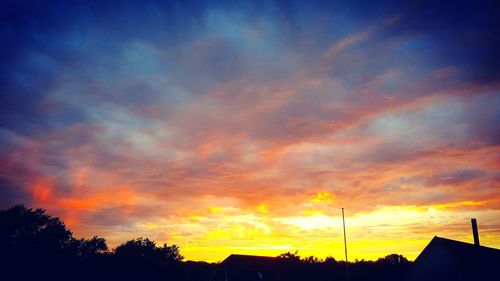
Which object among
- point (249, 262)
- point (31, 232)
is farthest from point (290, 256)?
point (31, 232)

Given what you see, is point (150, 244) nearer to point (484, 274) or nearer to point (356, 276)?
point (356, 276)

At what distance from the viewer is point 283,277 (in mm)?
63031

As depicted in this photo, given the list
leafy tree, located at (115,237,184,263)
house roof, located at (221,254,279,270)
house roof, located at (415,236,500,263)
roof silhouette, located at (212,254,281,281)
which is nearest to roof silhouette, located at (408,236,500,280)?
house roof, located at (415,236,500,263)

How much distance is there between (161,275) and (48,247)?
1667cm

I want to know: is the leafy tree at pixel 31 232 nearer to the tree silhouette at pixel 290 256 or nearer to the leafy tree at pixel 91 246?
the leafy tree at pixel 91 246

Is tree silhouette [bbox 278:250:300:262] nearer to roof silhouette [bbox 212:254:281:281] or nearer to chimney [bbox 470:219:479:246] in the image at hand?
roof silhouette [bbox 212:254:281:281]

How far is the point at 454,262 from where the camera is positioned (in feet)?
121

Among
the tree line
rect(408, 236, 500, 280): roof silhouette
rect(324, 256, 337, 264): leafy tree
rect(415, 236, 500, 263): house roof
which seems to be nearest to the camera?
rect(408, 236, 500, 280): roof silhouette

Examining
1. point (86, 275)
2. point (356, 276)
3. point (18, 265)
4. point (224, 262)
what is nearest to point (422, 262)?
point (356, 276)

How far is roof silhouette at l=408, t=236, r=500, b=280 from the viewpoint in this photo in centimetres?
3481

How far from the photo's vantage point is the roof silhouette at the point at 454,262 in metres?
34.8

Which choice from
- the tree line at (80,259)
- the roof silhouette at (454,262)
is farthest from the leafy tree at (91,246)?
the roof silhouette at (454,262)

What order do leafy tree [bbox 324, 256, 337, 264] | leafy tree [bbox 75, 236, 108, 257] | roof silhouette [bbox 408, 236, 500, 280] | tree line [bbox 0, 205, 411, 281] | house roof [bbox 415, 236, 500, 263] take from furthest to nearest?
1. leafy tree [bbox 324, 256, 337, 264]
2. leafy tree [bbox 75, 236, 108, 257]
3. tree line [bbox 0, 205, 411, 281]
4. house roof [bbox 415, 236, 500, 263]
5. roof silhouette [bbox 408, 236, 500, 280]

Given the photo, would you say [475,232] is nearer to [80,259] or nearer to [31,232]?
[80,259]
